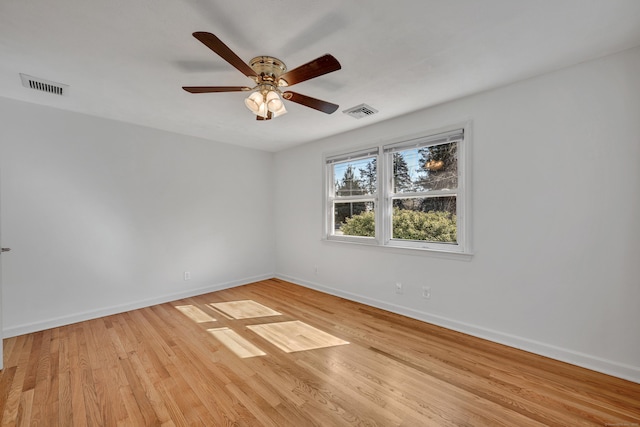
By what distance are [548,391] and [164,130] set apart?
4.96 m

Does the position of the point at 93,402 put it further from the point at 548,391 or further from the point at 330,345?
the point at 548,391

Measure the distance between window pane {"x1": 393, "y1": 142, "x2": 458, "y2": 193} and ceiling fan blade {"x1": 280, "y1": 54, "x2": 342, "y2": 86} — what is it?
76.4 inches

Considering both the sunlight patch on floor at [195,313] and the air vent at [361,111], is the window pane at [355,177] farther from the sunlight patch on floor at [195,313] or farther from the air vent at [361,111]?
the sunlight patch on floor at [195,313]

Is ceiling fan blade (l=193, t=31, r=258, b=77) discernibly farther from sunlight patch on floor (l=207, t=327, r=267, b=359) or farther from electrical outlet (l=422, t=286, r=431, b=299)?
electrical outlet (l=422, t=286, r=431, b=299)

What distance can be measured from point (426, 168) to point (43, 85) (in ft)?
13.1

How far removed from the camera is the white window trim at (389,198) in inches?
108

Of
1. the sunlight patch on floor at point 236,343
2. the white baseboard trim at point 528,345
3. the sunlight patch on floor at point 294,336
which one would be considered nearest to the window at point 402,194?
the white baseboard trim at point 528,345

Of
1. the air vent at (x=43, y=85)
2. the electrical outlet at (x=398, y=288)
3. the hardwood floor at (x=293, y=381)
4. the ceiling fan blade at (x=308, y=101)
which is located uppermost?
the air vent at (x=43, y=85)

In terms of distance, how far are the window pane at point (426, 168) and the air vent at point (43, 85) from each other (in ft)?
11.9

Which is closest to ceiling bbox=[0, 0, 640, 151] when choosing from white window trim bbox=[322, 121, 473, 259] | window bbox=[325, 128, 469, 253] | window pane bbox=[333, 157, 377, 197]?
white window trim bbox=[322, 121, 473, 259]

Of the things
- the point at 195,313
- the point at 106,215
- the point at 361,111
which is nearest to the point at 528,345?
the point at 361,111

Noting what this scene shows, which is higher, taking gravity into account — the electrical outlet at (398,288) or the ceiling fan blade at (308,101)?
the ceiling fan blade at (308,101)

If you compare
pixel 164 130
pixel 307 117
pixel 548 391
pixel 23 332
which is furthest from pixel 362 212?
pixel 23 332

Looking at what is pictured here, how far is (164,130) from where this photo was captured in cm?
371
